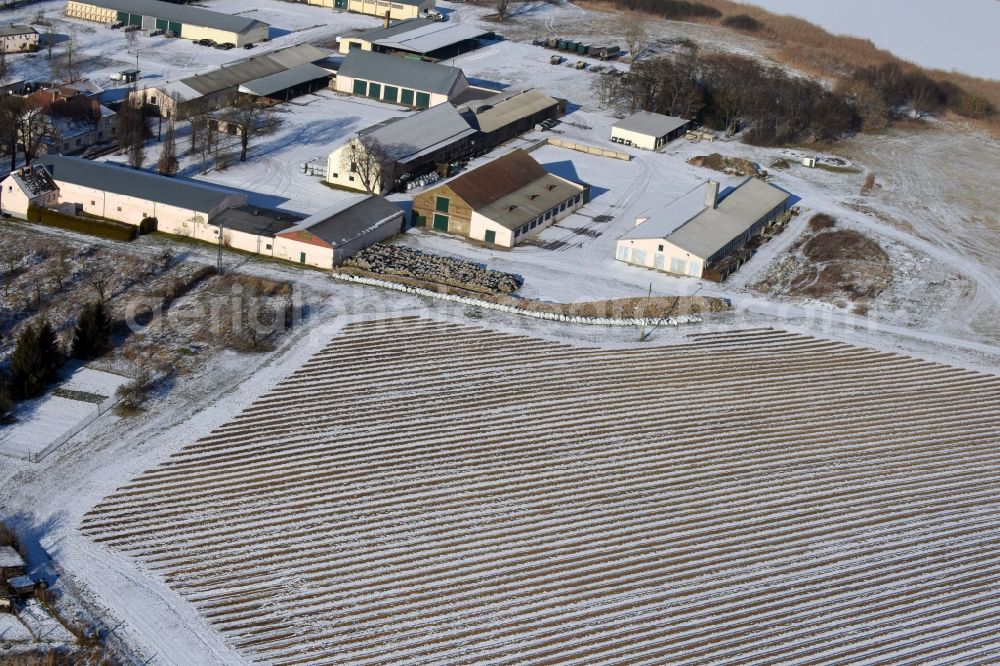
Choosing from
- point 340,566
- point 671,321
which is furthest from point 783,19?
point 340,566

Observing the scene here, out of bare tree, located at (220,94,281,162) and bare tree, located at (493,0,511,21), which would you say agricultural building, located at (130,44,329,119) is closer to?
bare tree, located at (220,94,281,162)

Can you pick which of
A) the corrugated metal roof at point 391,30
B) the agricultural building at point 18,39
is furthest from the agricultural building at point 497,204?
the agricultural building at point 18,39

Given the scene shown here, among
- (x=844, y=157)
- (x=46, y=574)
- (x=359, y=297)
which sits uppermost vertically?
(x=844, y=157)

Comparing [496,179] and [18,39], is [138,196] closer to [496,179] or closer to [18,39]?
[496,179]

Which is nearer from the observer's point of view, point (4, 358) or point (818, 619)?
point (818, 619)

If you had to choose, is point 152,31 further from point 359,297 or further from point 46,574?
point 46,574

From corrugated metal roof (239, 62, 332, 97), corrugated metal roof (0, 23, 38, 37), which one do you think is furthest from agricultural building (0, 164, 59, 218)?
corrugated metal roof (0, 23, 38, 37)

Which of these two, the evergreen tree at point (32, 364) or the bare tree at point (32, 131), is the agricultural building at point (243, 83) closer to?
the bare tree at point (32, 131)
